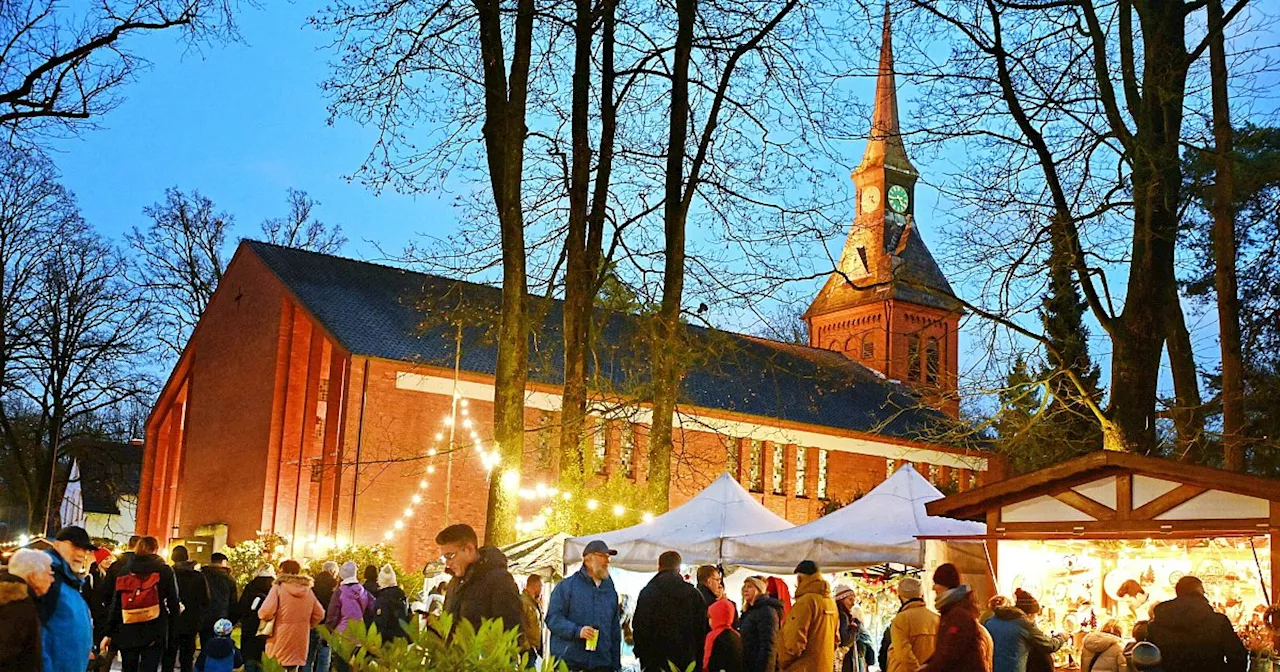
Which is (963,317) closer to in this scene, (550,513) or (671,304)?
(671,304)

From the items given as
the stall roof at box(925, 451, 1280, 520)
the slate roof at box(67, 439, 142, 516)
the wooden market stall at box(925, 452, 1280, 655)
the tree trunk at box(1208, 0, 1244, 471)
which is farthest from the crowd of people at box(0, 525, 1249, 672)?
the slate roof at box(67, 439, 142, 516)

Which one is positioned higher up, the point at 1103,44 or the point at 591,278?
the point at 1103,44

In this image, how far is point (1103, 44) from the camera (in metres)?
16.6

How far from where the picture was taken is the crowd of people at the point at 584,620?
8.24 m

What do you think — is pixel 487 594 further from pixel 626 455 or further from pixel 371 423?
pixel 626 455

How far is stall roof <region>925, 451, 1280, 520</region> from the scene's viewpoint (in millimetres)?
11328

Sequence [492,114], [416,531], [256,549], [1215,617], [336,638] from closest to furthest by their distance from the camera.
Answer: [336,638]
[1215,617]
[492,114]
[256,549]
[416,531]

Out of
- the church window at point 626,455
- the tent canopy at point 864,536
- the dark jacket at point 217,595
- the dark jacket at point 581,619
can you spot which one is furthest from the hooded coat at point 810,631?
the church window at point 626,455

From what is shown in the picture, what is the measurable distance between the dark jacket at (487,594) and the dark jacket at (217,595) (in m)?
8.59

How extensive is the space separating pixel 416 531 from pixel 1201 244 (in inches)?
980

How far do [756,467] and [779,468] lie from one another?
1.21 m

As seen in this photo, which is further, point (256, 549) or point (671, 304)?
point (256, 549)

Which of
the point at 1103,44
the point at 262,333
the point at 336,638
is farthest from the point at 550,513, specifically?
the point at 262,333

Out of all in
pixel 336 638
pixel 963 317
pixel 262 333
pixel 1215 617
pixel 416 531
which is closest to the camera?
pixel 336 638
